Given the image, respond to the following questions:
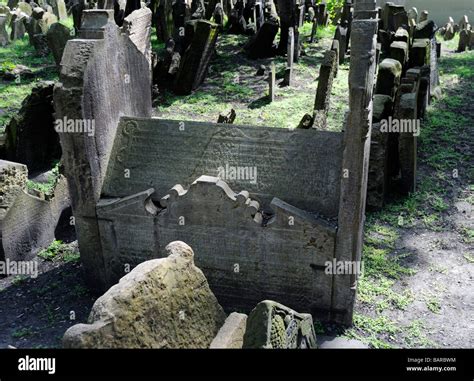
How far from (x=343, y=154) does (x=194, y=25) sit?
7.92 m

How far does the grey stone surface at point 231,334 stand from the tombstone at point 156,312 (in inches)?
5.8

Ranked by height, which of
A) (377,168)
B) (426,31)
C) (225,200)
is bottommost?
(377,168)

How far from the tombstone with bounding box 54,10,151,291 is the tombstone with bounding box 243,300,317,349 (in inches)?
97.9

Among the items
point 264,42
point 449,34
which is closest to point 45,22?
point 264,42

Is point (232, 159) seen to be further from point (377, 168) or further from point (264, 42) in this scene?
point (264, 42)

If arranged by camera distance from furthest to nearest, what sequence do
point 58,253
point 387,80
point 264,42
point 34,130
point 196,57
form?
point 264,42
point 196,57
point 387,80
point 34,130
point 58,253

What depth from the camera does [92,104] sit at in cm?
535

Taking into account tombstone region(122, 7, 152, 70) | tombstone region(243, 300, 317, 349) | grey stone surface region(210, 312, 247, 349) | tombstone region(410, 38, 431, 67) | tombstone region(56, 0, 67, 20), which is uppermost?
tombstone region(56, 0, 67, 20)

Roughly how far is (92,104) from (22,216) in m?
1.96

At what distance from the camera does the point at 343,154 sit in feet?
15.6

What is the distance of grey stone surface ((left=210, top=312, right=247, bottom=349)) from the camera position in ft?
13.3

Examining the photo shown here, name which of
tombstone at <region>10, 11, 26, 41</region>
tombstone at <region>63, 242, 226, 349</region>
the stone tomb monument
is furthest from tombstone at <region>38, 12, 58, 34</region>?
tombstone at <region>63, 242, 226, 349</region>

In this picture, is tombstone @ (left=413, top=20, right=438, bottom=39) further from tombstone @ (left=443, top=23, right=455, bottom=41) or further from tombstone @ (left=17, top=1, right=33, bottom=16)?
tombstone @ (left=17, top=1, right=33, bottom=16)

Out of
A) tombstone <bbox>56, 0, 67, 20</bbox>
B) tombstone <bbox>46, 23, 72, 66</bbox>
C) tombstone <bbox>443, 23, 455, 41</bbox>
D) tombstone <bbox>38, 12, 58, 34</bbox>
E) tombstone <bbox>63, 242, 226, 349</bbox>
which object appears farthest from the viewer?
tombstone <bbox>56, 0, 67, 20</bbox>
